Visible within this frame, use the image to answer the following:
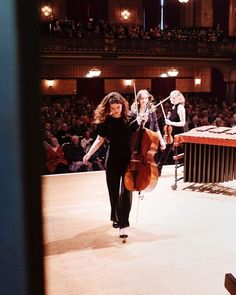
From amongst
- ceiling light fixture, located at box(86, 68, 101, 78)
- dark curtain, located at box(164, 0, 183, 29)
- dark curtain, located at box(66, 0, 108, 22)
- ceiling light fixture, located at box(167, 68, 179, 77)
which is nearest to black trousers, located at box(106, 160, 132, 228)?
ceiling light fixture, located at box(86, 68, 101, 78)

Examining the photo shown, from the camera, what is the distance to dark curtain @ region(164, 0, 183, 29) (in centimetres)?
1938

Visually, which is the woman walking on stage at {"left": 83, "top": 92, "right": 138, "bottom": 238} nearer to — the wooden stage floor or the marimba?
the wooden stage floor

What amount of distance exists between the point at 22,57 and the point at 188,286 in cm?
301

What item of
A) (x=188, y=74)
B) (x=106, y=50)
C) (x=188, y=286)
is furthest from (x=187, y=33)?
(x=188, y=286)

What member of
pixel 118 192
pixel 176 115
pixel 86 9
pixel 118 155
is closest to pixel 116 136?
pixel 118 155

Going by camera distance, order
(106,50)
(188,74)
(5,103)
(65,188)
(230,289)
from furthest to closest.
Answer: (188,74) → (106,50) → (65,188) → (230,289) → (5,103)

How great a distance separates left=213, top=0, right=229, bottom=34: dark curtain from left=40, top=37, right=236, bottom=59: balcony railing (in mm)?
3232

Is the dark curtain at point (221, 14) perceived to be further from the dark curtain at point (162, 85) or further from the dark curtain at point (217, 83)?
the dark curtain at point (162, 85)

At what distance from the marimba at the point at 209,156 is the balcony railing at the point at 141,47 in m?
8.66

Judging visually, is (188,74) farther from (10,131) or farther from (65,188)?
(10,131)

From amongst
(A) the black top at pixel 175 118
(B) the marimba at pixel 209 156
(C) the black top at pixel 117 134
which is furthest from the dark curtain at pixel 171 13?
(C) the black top at pixel 117 134

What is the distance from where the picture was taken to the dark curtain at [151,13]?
19141 mm

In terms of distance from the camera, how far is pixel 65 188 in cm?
617

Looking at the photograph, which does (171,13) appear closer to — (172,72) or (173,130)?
(172,72)
